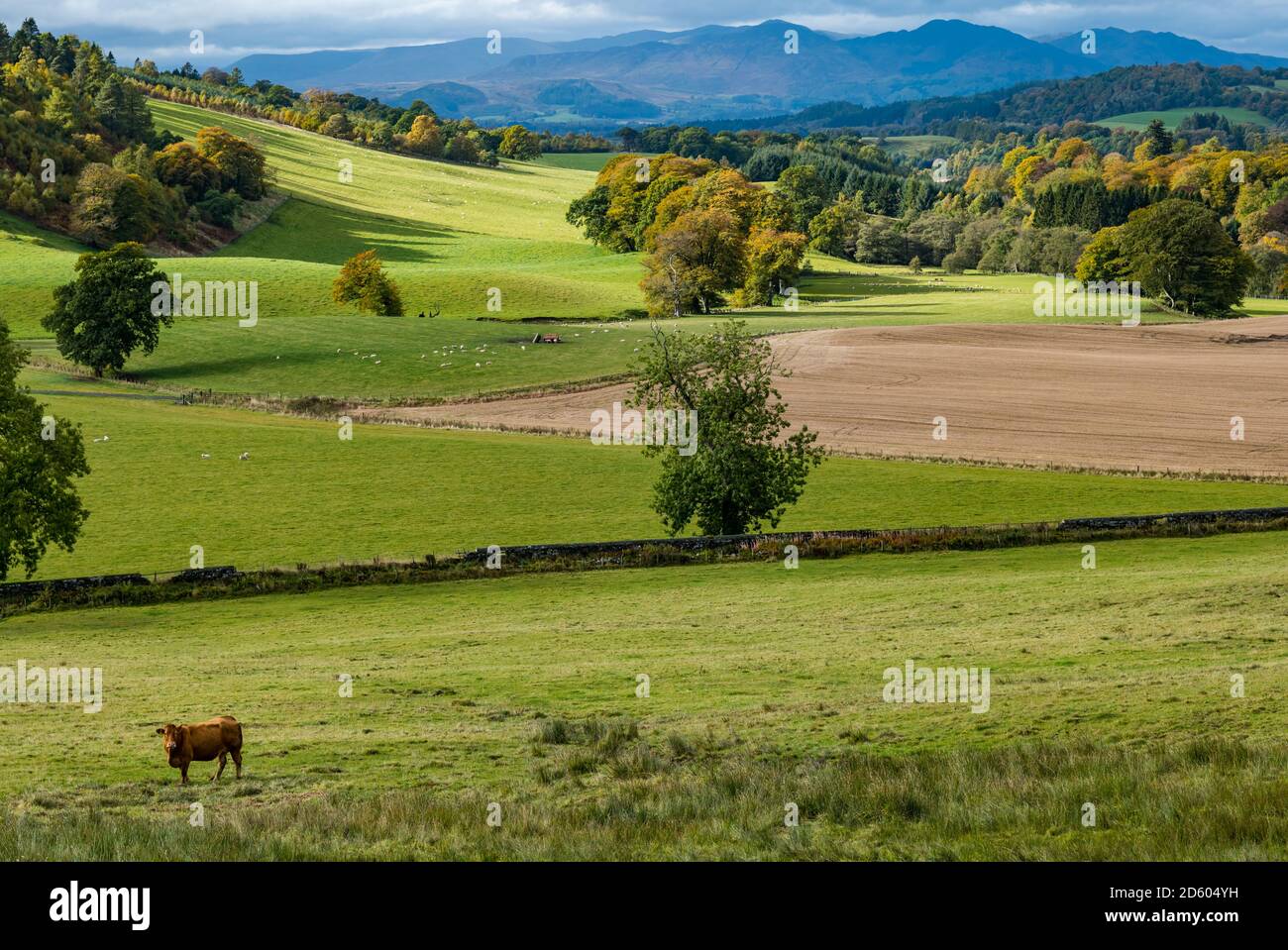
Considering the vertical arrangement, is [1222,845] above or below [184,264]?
below

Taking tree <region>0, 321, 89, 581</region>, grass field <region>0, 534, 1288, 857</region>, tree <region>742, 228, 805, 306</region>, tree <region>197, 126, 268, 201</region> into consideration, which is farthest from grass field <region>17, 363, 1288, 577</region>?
tree <region>197, 126, 268, 201</region>

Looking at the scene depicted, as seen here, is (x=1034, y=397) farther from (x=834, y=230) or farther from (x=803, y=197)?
(x=803, y=197)

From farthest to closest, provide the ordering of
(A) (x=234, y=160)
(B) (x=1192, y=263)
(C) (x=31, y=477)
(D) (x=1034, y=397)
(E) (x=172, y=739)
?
(A) (x=234, y=160) < (B) (x=1192, y=263) < (D) (x=1034, y=397) < (C) (x=31, y=477) < (E) (x=172, y=739)

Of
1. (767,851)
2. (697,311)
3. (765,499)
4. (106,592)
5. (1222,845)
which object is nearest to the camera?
(1222,845)

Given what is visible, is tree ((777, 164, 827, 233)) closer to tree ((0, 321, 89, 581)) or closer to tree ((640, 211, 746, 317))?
tree ((640, 211, 746, 317))

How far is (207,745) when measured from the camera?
1928 cm

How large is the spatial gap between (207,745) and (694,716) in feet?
27.2

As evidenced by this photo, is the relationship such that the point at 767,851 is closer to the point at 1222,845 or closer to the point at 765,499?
the point at 1222,845

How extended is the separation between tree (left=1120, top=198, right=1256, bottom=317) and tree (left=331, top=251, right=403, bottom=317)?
72071 millimetres

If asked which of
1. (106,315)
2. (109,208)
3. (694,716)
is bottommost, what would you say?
(694,716)

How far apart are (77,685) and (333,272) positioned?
11488 cm

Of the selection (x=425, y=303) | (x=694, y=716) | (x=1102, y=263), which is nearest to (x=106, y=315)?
(x=425, y=303)
